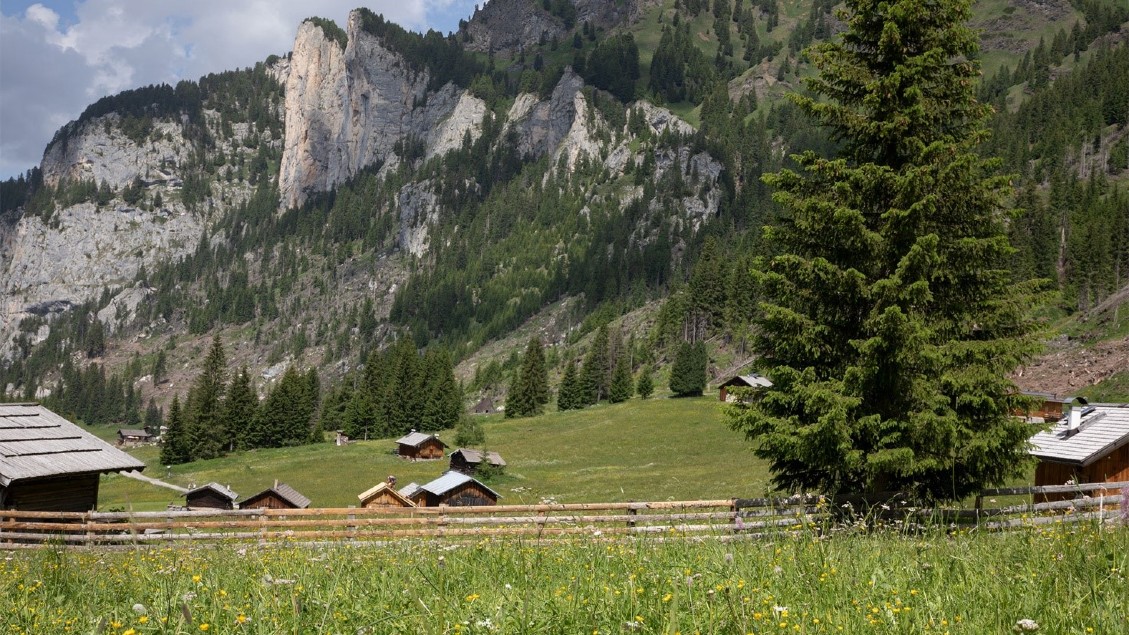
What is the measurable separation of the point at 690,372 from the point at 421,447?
127 feet

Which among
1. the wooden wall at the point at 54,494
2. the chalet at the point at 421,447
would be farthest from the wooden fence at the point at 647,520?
the chalet at the point at 421,447

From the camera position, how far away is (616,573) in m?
6.18

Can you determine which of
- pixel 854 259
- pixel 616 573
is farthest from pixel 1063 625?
pixel 854 259

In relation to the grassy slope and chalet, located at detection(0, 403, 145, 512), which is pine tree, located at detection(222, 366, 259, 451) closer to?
the grassy slope

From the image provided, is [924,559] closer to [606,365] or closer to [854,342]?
[854,342]

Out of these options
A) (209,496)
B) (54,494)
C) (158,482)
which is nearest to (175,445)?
(158,482)

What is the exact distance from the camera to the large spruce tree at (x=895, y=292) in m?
16.6

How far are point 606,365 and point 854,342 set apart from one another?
116 meters

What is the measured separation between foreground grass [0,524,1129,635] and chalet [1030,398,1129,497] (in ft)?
82.0

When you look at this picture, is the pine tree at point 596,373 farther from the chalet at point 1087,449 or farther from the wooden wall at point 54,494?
the chalet at point 1087,449

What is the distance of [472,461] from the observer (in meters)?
69.4

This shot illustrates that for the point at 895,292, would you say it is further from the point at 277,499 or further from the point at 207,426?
the point at 207,426

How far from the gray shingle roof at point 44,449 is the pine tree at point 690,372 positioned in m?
79.6

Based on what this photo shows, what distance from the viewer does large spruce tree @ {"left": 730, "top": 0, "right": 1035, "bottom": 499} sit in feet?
54.4
